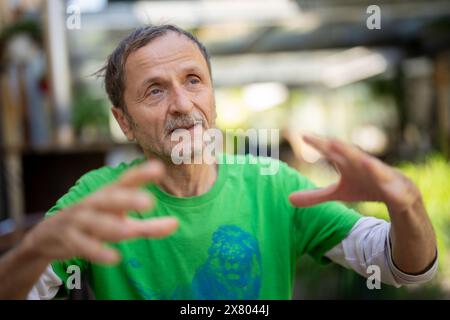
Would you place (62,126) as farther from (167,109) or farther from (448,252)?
(167,109)

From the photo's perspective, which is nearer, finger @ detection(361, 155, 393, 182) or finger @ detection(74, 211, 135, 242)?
finger @ detection(74, 211, 135, 242)

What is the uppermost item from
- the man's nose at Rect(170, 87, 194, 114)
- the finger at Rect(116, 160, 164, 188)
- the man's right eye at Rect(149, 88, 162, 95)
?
the man's right eye at Rect(149, 88, 162, 95)

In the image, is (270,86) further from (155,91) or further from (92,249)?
(92,249)

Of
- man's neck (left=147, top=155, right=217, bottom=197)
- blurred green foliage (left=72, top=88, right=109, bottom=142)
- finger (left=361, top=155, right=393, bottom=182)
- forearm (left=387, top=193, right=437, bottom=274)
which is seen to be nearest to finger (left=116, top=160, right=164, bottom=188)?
finger (left=361, top=155, right=393, bottom=182)

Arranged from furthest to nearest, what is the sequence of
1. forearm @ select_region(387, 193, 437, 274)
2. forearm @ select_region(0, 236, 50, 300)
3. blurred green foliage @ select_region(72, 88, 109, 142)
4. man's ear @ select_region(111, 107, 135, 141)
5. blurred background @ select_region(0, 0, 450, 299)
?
1. blurred green foliage @ select_region(72, 88, 109, 142)
2. blurred background @ select_region(0, 0, 450, 299)
3. man's ear @ select_region(111, 107, 135, 141)
4. forearm @ select_region(387, 193, 437, 274)
5. forearm @ select_region(0, 236, 50, 300)

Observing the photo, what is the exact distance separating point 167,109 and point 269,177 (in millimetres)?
324

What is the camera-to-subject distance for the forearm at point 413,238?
1039 mm

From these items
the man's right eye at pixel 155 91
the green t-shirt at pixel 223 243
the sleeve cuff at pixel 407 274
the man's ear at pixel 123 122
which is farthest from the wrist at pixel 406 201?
the man's ear at pixel 123 122

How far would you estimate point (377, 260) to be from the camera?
1251mm

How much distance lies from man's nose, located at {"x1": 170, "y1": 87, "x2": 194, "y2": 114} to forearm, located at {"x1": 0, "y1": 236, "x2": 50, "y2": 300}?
0.49 metres

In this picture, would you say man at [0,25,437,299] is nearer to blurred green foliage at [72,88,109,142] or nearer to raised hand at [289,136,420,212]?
raised hand at [289,136,420,212]

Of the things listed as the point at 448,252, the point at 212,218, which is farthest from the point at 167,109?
the point at 448,252

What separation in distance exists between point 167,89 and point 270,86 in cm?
1736

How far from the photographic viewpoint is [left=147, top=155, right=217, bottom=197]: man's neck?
136cm
